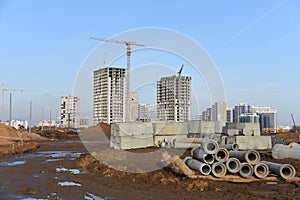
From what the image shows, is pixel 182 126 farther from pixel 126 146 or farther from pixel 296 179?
pixel 296 179

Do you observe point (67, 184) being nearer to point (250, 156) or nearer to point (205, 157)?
point (205, 157)

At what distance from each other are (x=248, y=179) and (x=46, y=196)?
18.9 feet

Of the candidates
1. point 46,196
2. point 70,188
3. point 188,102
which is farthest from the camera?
point 188,102

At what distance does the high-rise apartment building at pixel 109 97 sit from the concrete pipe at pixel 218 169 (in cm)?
3174

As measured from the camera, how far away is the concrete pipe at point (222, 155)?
1011 cm

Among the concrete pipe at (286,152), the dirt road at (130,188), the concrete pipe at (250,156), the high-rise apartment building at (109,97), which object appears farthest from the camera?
the high-rise apartment building at (109,97)

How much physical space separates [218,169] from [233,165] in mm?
474

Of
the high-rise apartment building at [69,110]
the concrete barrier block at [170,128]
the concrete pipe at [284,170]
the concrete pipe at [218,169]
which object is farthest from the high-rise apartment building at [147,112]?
the high-rise apartment building at [69,110]

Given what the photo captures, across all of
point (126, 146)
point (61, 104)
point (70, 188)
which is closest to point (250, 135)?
point (126, 146)

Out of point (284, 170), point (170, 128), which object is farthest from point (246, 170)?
point (170, 128)

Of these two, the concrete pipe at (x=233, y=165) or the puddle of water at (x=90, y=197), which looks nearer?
the puddle of water at (x=90, y=197)

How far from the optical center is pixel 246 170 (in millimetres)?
9883

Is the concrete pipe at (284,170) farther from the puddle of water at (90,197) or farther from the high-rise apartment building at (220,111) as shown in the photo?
the high-rise apartment building at (220,111)

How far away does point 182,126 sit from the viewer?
72.7ft
